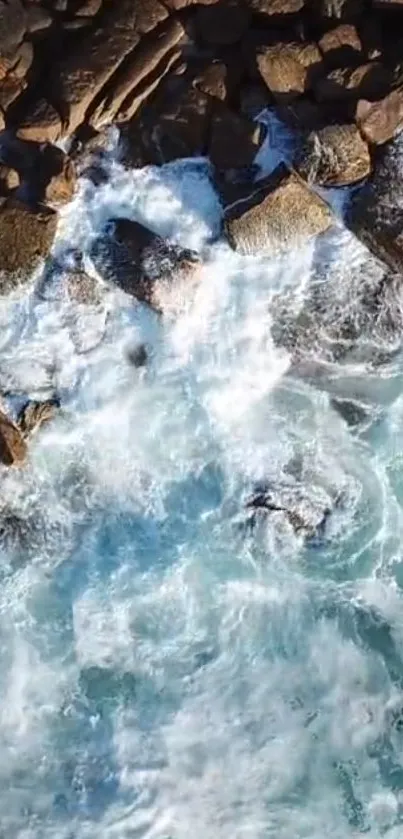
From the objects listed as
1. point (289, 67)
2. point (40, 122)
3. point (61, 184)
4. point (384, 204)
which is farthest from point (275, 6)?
point (61, 184)

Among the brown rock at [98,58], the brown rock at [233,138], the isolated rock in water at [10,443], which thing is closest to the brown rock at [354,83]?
the brown rock at [233,138]

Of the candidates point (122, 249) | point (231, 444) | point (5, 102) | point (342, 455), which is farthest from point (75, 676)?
point (5, 102)

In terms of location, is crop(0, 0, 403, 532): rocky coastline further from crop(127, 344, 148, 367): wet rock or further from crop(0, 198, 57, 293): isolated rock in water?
crop(127, 344, 148, 367): wet rock

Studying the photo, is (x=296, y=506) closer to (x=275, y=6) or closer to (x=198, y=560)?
(x=198, y=560)

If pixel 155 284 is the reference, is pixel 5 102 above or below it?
above

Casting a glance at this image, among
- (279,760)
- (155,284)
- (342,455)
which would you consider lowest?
(279,760)

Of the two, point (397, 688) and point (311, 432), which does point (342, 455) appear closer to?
point (311, 432)

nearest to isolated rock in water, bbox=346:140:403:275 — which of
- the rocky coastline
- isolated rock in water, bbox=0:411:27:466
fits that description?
the rocky coastline
